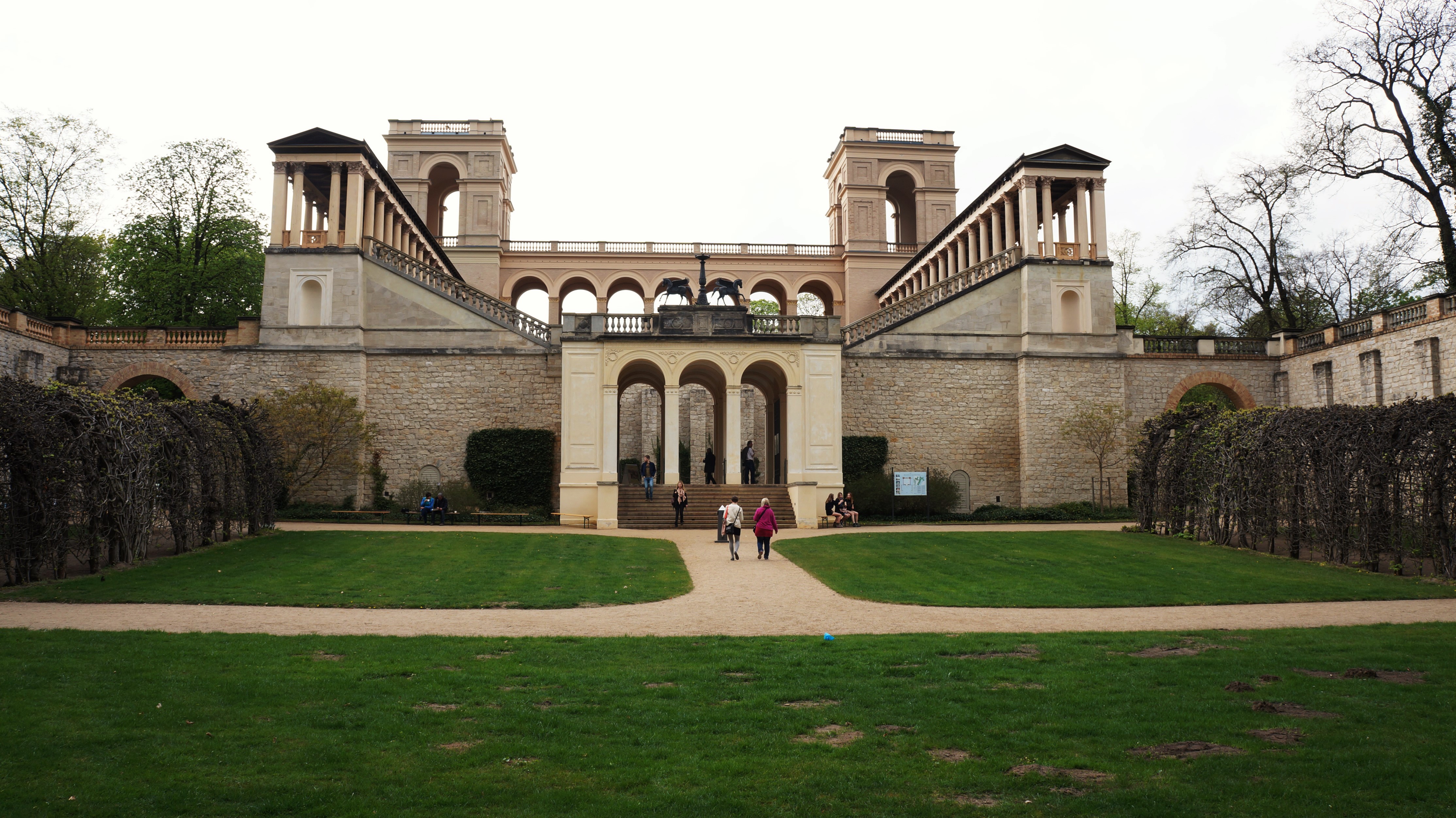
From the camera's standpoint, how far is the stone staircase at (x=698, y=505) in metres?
27.8

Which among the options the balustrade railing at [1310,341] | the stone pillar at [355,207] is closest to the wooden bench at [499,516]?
the stone pillar at [355,207]

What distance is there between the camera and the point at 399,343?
107 feet

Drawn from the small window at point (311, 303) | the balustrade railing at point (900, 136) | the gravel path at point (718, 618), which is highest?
the balustrade railing at point (900, 136)

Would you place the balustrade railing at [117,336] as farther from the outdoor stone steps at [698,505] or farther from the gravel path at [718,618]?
the gravel path at [718,618]

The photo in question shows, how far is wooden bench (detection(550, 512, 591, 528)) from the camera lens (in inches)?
1100

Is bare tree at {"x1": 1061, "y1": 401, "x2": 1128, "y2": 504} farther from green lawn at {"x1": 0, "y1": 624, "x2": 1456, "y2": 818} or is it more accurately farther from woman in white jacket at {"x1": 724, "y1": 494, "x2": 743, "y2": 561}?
green lawn at {"x1": 0, "y1": 624, "x2": 1456, "y2": 818}

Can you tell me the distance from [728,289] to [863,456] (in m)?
7.48

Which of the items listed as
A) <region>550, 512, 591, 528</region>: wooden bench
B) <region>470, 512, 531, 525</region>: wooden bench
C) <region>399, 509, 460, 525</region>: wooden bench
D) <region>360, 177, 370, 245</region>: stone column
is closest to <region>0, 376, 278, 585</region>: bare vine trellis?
<region>399, 509, 460, 525</region>: wooden bench

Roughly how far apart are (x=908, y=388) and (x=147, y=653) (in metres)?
27.7

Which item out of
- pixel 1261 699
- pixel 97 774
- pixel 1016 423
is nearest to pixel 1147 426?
pixel 1016 423

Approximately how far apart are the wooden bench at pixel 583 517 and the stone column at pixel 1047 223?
19.5 metres

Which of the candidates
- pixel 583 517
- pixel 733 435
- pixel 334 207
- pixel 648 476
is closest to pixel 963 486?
pixel 733 435

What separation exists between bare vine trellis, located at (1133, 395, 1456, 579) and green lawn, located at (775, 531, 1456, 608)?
846 millimetres

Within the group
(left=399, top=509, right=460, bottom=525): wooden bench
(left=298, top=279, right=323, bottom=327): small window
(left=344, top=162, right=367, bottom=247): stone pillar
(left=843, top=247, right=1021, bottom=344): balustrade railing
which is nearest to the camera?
(left=399, top=509, right=460, bottom=525): wooden bench
